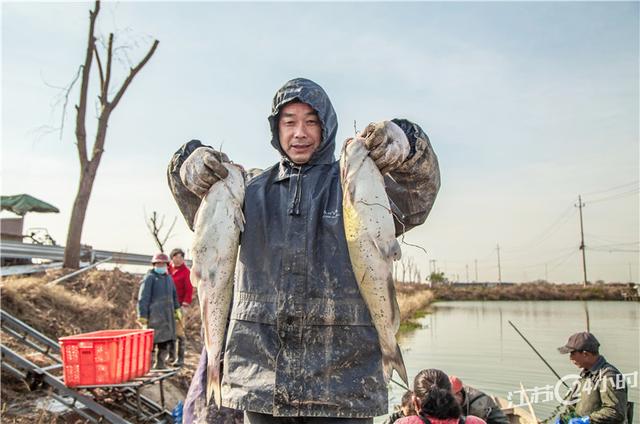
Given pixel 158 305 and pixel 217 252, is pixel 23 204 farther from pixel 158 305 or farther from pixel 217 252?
pixel 217 252

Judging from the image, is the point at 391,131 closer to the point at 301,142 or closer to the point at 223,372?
the point at 301,142

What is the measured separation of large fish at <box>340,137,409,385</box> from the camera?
2.36m

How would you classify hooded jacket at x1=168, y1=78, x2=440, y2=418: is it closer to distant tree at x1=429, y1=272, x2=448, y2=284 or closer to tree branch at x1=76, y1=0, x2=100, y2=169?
tree branch at x1=76, y1=0, x2=100, y2=169

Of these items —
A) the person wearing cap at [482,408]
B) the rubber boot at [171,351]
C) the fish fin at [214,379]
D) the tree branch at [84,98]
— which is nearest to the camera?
the fish fin at [214,379]

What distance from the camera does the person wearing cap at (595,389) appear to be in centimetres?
649

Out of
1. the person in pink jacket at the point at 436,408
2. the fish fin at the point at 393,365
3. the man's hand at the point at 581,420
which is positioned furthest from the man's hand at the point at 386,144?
the man's hand at the point at 581,420

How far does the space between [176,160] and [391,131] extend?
1228 millimetres

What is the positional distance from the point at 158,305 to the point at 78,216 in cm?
735

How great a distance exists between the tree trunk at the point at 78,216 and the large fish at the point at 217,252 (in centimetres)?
1368

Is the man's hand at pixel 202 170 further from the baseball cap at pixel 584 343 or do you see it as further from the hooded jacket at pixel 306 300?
the baseball cap at pixel 584 343

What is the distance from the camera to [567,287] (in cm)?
7325

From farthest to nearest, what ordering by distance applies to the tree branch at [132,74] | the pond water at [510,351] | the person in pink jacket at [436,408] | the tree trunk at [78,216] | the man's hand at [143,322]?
the pond water at [510,351] < the tree branch at [132,74] < the tree trunk at [78,216] < the man's hand at [143,322] < the person in pink jacket at [436,408]

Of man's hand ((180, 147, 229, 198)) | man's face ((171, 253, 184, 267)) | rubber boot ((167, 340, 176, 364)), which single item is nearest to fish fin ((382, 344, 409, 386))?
man's hand ((180, 147, 229, 198))

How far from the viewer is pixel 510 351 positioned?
79.2ft
